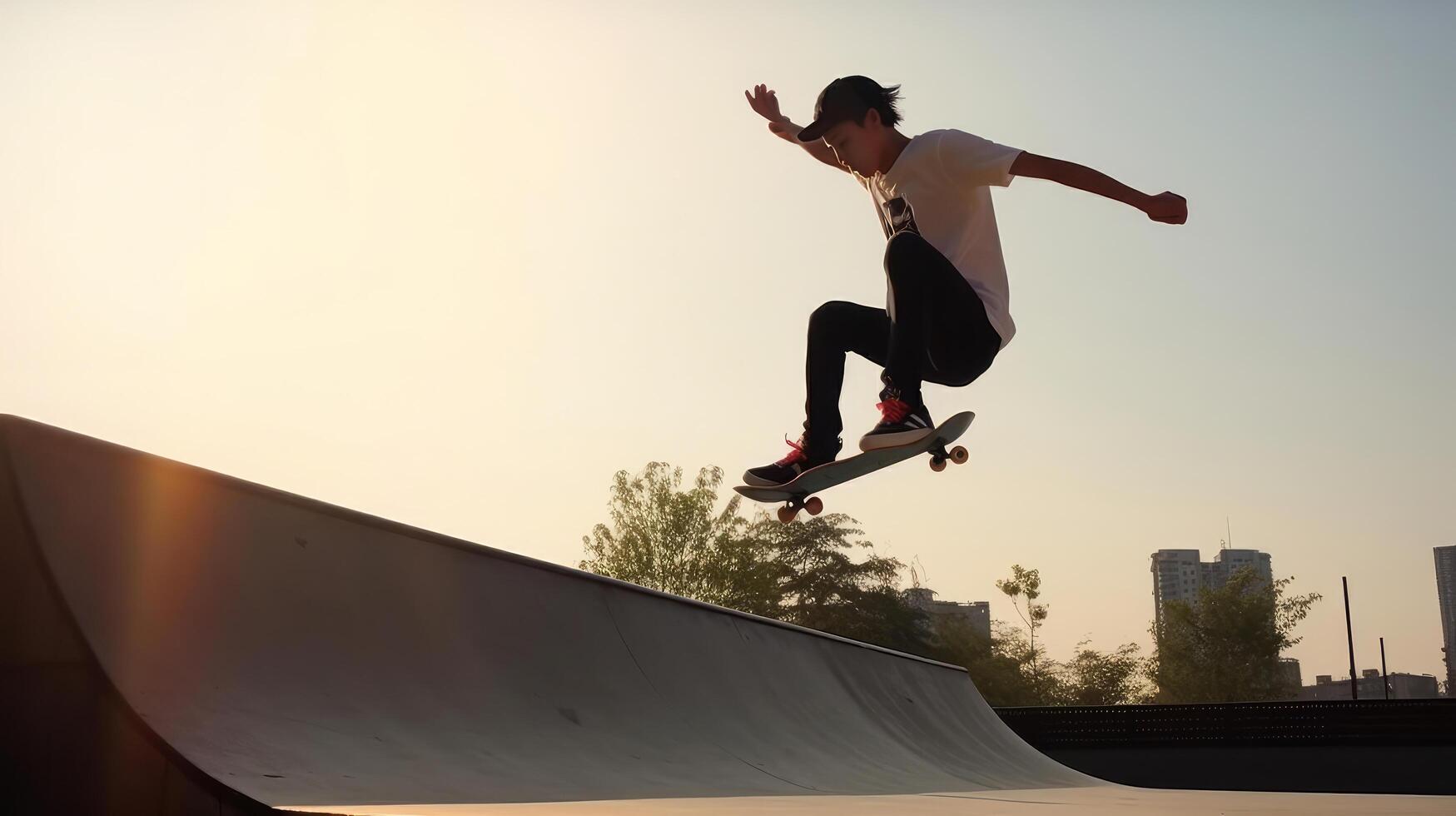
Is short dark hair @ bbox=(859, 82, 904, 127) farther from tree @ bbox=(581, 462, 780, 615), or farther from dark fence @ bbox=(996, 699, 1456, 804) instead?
tree @ bbox=(581, 462, 780, 615)

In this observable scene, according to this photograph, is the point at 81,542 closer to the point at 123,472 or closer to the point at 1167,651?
the point at 123,472

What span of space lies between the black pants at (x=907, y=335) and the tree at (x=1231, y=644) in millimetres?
46963

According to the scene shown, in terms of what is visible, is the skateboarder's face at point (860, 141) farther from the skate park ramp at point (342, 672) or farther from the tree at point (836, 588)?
the tree at point (836, 588)

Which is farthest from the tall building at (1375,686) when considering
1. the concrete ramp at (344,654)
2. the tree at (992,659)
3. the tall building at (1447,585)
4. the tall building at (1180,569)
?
the concrete ramp at (344,654)

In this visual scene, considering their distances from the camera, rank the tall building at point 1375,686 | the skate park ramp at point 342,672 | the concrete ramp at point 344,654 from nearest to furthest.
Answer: the skate park ramp at point 342,672
the concrete ramp at point 344,654
the tall building at point 1375,686

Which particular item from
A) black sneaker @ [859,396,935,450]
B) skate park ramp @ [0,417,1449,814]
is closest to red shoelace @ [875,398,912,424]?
black sneaker @ [859,396,935,450]

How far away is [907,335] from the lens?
4387mm

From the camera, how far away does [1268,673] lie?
46.4 metres

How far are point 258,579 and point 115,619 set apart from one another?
0.65m

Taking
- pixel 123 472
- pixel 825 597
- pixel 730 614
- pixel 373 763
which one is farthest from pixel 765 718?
pixel 825 597

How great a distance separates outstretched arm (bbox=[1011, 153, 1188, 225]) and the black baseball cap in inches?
26.0

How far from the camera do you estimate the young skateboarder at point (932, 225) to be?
426 cm

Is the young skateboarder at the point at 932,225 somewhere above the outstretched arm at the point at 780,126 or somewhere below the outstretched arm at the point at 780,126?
below

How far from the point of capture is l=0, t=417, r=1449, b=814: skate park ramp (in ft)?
9.91
